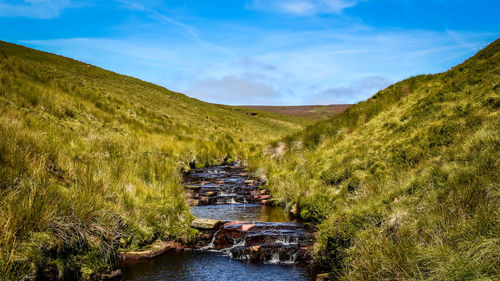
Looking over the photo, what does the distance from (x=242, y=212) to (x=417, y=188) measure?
515cm

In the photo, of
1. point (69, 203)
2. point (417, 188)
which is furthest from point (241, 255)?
point (417, 188)

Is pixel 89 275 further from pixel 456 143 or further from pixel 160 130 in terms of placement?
pixel 160 130

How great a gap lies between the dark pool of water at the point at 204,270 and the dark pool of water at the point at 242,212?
2573 mm

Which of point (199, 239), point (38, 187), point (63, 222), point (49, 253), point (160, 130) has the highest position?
point (160, 130)

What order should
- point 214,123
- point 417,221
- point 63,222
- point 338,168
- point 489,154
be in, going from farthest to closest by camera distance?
1. point 214,123
2. point 338,168
3. point 489,154
4. point 63,222
5. point 417,221

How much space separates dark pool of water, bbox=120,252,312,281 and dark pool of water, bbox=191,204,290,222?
2573mm

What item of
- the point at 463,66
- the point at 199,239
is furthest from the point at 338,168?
the point at 463,66

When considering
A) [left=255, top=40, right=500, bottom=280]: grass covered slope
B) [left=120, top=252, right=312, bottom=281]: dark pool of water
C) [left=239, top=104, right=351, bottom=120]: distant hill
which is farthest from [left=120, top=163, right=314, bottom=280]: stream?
[left=239, top=104, right=351, bottom=120]: distant hill

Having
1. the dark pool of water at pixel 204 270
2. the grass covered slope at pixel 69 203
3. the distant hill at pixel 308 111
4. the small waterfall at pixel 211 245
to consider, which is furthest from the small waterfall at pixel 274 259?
the distant hill at pixel 308 111

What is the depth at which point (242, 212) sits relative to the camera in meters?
9.22

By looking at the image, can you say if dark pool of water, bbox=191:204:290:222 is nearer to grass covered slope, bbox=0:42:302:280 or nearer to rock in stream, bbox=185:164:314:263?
rock in stream, bbox=185:164:314:263

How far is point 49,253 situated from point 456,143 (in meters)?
7.02

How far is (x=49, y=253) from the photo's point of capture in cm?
419

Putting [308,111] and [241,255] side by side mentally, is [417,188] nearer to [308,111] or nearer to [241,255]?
[241,255]
